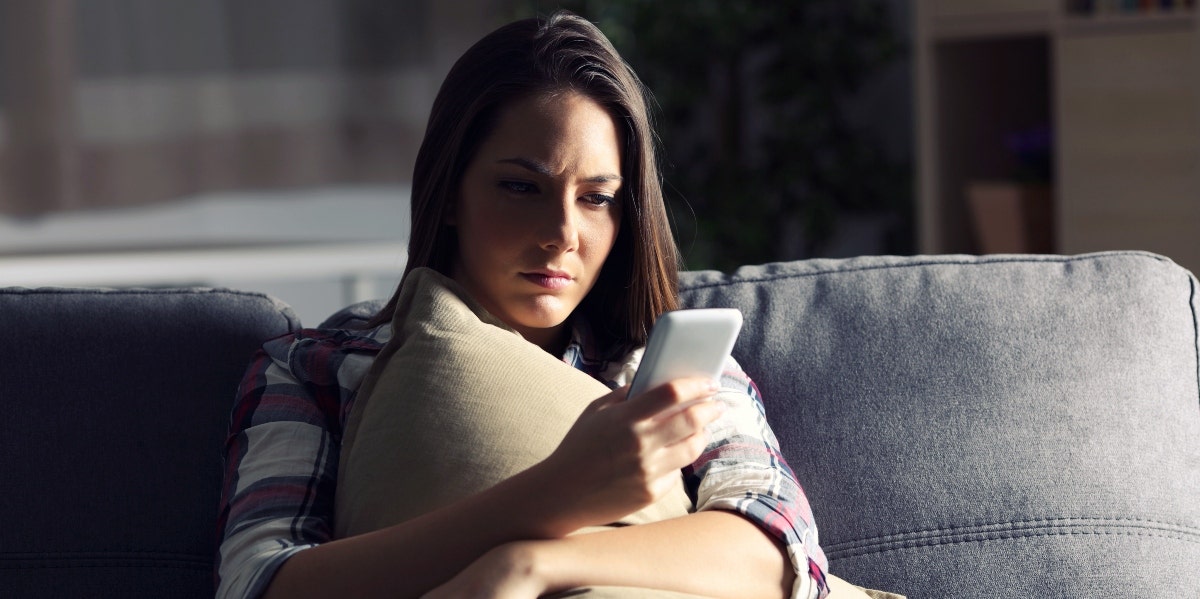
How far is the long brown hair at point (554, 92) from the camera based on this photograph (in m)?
1.15

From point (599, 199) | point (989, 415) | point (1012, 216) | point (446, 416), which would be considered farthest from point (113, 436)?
point (1012, 216)

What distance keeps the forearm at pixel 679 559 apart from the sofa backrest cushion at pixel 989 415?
267 millimetres

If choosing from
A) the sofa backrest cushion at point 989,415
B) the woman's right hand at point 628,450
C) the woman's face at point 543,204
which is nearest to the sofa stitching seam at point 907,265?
the sofa backrest cushion at point 989,415

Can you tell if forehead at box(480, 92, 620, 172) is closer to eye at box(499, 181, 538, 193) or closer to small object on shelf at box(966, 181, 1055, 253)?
A: eye at box(499, 181, 538, 193)

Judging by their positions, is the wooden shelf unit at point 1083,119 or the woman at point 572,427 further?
the wooden shelf unit at point 1083,119

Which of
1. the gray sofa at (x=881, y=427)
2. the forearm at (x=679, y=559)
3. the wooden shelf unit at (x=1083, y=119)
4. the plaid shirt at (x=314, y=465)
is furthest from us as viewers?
the wooden shelf unit at (x=1083, y=119)

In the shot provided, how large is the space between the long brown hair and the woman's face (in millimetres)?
17

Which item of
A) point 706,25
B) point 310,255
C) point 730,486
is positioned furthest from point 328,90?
point 730,486

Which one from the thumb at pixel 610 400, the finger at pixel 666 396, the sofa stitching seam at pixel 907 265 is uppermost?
the finger at pixel 666 396

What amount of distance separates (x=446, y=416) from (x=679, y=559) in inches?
8.4

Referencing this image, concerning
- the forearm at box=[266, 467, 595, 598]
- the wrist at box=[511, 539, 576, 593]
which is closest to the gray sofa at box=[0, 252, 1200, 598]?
the forearm at box=[266, 467, 595, 598]

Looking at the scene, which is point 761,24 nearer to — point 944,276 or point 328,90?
point 328,90

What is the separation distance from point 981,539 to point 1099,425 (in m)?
0.18

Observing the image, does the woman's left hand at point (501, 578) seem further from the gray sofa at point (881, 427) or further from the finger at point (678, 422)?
the gray sofa at point (881, 427)
